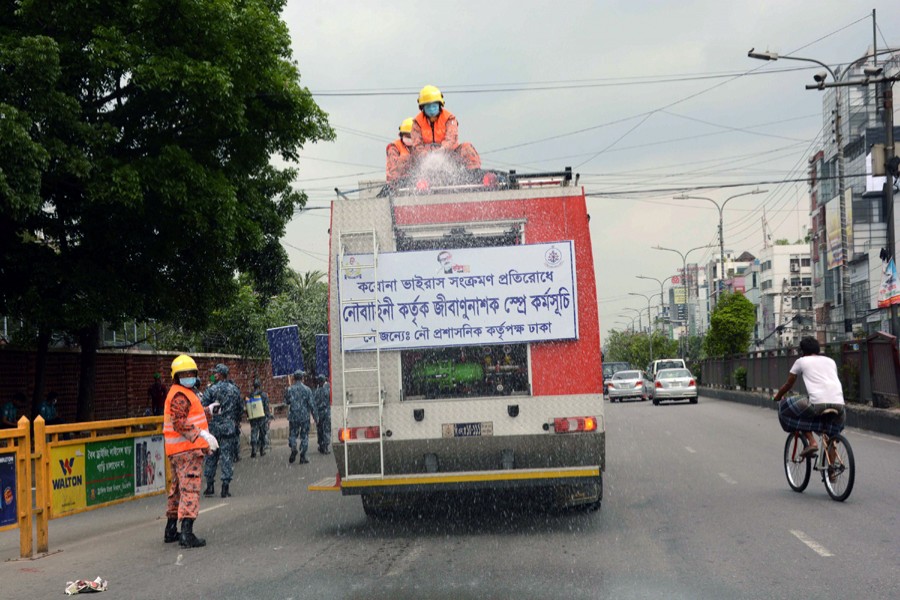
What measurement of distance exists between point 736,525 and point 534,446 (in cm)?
217

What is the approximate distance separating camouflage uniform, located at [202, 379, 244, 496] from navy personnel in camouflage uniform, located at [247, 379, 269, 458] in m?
6.54

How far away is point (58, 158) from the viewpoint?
615 inches

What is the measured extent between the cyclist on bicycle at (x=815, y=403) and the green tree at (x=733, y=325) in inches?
1685

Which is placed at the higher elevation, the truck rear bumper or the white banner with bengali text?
the white banner with bengali text

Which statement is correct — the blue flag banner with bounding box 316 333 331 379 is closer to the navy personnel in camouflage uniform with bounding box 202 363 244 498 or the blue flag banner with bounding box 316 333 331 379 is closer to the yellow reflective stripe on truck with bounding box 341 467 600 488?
the navy personnel in camouflage uniform with bounding box 202 363 244 498

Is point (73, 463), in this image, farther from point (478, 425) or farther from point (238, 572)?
point (478, 425)

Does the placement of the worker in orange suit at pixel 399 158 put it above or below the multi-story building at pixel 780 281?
below

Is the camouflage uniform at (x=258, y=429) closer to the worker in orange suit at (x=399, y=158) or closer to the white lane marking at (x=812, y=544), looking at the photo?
the worker in orange suit at (x=399, y=158)

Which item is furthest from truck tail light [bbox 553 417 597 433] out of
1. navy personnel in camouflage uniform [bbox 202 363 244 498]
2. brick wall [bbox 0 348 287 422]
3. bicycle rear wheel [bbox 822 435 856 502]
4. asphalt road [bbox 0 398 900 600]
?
brick wall [bbox 0 348 287 422]

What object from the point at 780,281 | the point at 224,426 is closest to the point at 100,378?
the point at 224,426

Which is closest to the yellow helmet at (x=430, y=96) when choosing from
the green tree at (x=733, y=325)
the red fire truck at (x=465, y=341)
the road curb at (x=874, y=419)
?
the red fire truck at (x=465, y=341)

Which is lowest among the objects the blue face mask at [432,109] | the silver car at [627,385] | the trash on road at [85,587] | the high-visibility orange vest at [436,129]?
→ the silver car at [627,385]

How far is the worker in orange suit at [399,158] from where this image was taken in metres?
11.6

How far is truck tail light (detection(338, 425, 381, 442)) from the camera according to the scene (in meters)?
9.54
